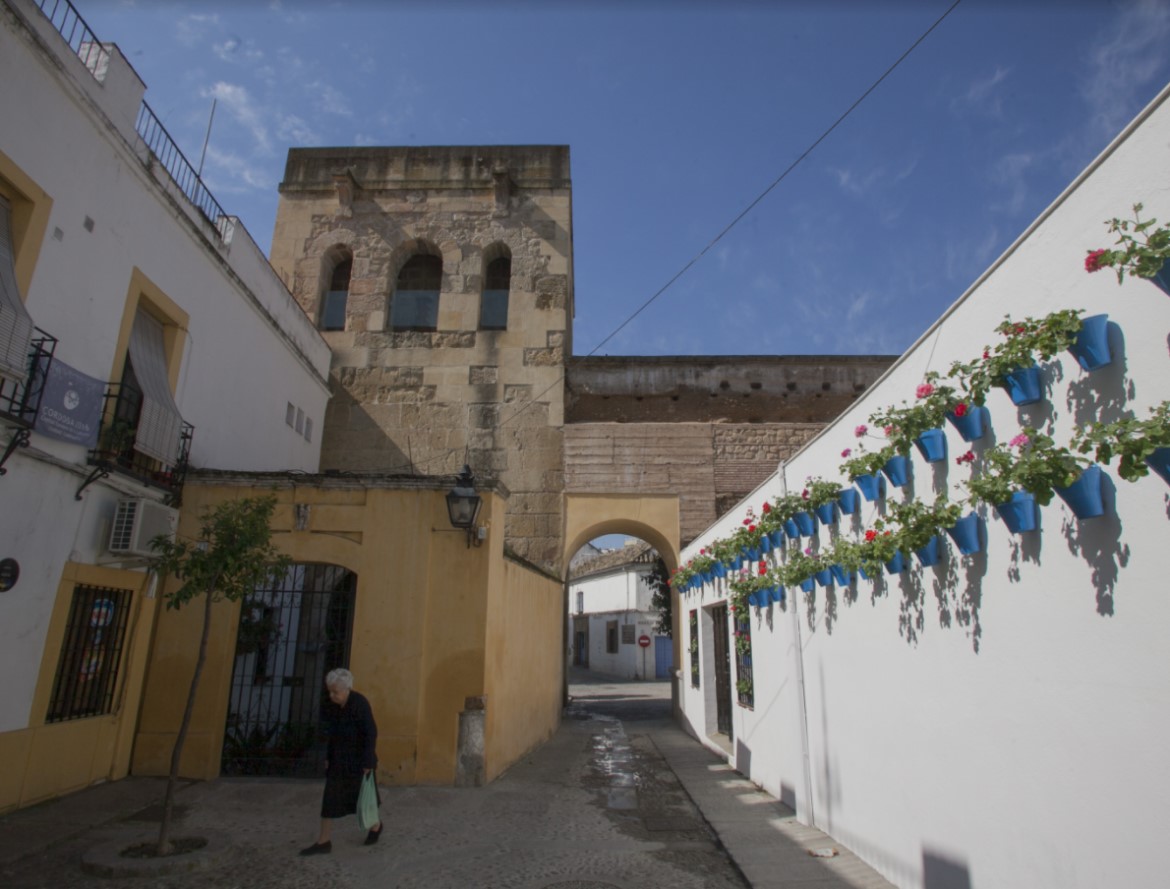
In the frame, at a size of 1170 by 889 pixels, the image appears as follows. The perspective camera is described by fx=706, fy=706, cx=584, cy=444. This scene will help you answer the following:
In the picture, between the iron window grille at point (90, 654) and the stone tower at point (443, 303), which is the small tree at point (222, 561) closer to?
the iron window grille at point (90, 654)

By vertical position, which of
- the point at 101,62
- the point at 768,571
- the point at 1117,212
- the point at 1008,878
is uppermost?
the point at 101,62

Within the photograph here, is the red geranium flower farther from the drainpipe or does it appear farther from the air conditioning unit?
the air conditioning unit

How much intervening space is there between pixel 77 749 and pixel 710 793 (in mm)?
5959

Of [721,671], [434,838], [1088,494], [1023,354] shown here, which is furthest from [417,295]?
[1088,494]

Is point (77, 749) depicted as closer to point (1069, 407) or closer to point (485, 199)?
point (1069, 407)

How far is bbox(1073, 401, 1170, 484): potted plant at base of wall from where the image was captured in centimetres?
235

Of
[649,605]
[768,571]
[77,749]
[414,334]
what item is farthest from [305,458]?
[649,605]

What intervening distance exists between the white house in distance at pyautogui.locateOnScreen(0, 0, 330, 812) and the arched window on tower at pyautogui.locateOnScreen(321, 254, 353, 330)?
602cm

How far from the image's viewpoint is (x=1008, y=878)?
3238mm

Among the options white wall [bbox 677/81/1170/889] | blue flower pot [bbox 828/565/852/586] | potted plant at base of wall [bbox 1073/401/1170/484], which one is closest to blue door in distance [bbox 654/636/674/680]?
white wall [bbox 677/81/1170/889]

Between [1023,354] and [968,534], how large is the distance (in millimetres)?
954

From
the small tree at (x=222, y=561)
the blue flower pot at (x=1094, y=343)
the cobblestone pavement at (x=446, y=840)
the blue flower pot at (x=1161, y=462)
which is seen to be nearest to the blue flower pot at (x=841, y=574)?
the cobblestone pavement at (x=446, y=840)

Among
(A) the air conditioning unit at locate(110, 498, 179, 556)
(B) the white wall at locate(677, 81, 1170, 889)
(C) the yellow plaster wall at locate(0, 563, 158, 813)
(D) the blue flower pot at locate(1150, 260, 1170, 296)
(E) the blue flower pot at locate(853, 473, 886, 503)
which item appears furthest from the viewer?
(A) the air conditioning unit at locate(110, 498, 179, 556)

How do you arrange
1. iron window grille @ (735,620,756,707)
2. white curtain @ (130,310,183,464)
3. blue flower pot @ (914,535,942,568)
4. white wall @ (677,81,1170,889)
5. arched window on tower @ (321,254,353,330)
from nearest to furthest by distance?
white wall @ (677,81,1170,889) → blue flower pot @ (914,535,942,568) → white curtain @ (130,310,183,464) → iron window grille @ (735,620,756,707) → arched window on tower @ (321,254,353,330)
